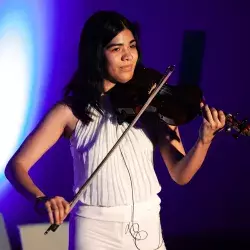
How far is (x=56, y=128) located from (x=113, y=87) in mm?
223

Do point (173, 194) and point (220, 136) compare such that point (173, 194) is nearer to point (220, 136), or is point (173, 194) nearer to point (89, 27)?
point (220, 136)

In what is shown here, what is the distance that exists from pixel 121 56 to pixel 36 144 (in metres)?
0.35

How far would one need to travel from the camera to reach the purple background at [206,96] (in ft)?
7.89

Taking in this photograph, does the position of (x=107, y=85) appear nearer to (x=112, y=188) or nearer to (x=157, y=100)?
(x=157, y=100)

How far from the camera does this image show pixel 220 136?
8.92ft

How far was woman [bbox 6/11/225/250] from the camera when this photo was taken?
4.38 ft

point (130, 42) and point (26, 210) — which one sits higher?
point (130, 42)

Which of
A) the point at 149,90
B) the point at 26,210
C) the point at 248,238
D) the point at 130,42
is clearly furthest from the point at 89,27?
the point at 248,238

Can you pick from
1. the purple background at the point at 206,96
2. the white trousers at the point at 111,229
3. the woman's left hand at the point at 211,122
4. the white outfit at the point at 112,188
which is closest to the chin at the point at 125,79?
the white outfit at the point at 112,188

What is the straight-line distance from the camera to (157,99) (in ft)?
5.01

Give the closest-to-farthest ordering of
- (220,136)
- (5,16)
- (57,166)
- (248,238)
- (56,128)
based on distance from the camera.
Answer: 1. (56,128)
2. (5,16)
3. (57,166)
4. (220,136)
5. (248,238)

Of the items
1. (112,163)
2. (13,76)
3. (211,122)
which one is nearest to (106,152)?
(112,163)

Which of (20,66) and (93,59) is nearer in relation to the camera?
(93,59)

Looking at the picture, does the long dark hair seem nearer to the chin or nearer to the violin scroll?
the chin
